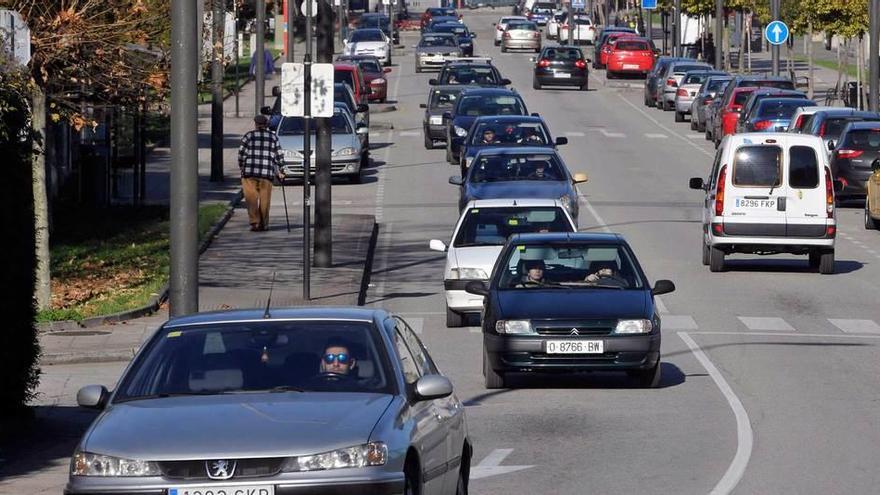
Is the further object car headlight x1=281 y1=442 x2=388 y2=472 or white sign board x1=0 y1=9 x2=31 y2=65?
white sign board x1=0 y1=9 x2=31 y2=65

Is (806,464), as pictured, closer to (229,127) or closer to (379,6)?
(229,127)

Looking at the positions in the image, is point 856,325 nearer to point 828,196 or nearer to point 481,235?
point 481,235

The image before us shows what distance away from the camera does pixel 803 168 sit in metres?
27.8

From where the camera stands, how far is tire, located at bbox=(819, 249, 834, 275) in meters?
27.6

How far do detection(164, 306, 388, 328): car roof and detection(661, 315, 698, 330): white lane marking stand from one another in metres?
12.6

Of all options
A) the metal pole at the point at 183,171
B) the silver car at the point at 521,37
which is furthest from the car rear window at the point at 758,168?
the silver car at the point at 521,37

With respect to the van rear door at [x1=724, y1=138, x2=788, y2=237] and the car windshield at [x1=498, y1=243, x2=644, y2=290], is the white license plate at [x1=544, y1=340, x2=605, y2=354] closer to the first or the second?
the car windshield at [x1=498, y1=243, x2=644, y2=290]

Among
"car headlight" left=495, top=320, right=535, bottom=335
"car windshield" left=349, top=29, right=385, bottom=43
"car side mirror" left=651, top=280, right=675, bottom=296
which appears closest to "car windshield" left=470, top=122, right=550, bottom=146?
"car side mirror" left=651, top=280, right=675, bottom=296

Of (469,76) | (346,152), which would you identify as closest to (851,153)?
(346,152)

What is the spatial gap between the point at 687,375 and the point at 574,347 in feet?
6.38

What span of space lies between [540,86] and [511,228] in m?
46.5

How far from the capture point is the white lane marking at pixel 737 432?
1258cm

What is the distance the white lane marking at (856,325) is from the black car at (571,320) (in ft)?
17.1

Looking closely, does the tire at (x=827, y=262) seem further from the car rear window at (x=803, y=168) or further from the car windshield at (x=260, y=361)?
A: the car windshield at (x=260, y=361)
